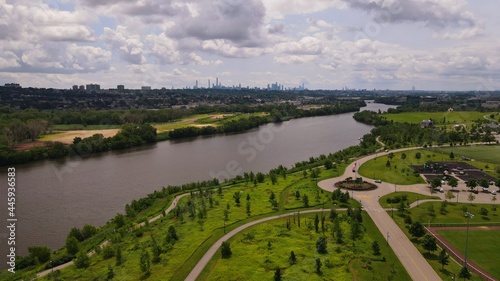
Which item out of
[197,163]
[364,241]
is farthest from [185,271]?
[197,163]

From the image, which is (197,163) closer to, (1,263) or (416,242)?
(1,263)

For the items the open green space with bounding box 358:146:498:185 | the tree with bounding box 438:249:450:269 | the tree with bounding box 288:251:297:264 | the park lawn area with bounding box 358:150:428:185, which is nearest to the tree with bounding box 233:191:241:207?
the tree with bounding box 288:251:297:264

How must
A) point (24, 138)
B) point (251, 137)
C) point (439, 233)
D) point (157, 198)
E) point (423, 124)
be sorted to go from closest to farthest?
point (439, 233) → point (157, 198) → point (24, 138) → point (251, 137) → point (423, 124)

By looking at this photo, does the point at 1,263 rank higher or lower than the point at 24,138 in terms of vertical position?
lower

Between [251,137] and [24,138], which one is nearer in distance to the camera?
[24,138]

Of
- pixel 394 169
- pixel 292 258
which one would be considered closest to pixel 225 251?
pixel 292 258

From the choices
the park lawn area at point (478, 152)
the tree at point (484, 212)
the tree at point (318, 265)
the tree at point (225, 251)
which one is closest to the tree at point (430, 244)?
the tree at point (318, 265)

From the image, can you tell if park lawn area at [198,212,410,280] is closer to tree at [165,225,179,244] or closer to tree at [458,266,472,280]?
tree at [458,266,472,280]
